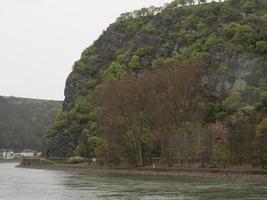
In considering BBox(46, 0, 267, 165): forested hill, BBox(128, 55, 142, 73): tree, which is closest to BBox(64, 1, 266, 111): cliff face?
BBox(46, 0, 267, 165): forested hill

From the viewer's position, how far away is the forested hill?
9594 cm

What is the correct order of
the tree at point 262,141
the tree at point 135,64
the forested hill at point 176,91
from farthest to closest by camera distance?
the tree at point 135,64, the forested hill at point 176,91, the tree at point 262,141

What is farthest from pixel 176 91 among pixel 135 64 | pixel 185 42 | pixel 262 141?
pixel 185 42

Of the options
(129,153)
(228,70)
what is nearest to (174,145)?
(129,153)

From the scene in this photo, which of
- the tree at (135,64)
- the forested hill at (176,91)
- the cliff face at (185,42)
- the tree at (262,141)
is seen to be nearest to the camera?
the tree at (262,141)

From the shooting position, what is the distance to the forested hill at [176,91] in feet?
315

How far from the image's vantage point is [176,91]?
95.4 meters

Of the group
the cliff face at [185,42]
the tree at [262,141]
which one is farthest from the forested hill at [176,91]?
the cliff face at [185,42]

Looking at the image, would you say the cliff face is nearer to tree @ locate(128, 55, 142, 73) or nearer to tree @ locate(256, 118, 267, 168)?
tree @ locate(128, 55, 142, 73)

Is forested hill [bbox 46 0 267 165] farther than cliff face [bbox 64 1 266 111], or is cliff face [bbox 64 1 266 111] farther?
cliff face [bbox 64 1 266 111]

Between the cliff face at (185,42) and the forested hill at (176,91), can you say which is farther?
the cliff face at (185,42)

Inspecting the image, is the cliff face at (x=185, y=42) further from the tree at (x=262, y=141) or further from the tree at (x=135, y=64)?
the tree at (x=262, y=141)

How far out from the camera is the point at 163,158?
105 m

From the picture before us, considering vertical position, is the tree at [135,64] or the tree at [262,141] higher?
the tree at [135,64]
